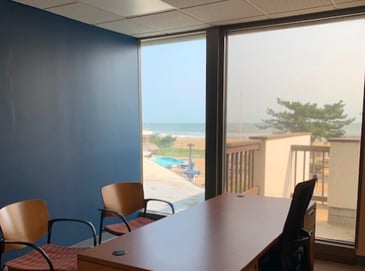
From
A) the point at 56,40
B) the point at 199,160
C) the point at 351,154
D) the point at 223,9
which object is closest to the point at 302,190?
the point at 351,154

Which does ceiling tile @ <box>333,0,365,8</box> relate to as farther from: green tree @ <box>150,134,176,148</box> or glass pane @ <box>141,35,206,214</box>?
green tree @ <box>150,134,176,148</box>

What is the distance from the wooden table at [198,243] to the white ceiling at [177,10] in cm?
176

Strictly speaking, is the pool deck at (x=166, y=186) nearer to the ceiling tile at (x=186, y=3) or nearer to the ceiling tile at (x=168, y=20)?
the ceiling tile at (x=168, y=20)

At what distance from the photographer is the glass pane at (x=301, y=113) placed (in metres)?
3.19

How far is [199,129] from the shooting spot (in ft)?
12.9

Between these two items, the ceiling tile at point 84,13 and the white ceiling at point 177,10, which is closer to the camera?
the white ceiling at point 177,10

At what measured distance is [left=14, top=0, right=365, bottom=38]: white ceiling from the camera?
2848 mm

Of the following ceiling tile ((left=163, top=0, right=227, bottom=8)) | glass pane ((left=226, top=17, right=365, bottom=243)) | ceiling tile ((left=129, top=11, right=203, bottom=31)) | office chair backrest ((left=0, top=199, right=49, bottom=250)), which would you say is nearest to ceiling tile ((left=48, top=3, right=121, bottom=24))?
ceiling tile ((left=129, top=11, right=203, bottom=31))

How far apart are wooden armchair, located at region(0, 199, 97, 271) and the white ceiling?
1.74 metres

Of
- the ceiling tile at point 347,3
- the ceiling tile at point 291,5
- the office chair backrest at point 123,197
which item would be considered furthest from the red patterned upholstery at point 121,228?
the ceiling tile at point 347,3

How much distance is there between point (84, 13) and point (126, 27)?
1.93ft

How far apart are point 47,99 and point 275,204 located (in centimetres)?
227

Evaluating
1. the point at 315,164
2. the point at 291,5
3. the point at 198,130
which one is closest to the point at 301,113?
the point at 315,164

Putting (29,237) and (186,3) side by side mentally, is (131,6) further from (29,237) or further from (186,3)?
(29,237)
